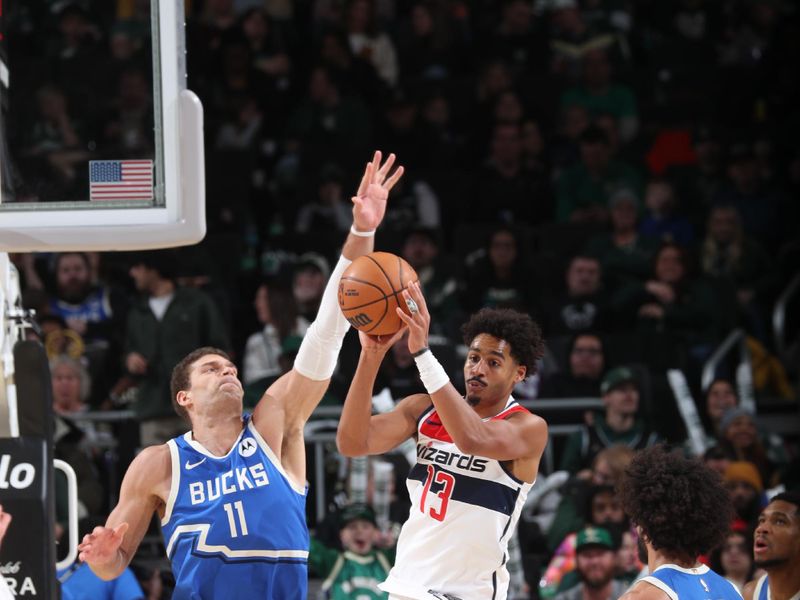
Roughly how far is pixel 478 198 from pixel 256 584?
7.80 m

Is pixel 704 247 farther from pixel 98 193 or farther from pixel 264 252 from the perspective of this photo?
pixel 98 193

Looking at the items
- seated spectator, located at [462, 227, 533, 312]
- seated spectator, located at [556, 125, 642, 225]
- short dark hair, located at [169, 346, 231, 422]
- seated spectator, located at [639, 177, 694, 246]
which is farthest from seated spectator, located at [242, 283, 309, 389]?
short dark hair, located at [169, 346, 231, 422]

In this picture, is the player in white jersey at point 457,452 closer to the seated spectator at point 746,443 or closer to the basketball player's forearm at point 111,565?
the basketball player's forearm at point 111,565

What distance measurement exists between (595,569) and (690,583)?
3677 mm

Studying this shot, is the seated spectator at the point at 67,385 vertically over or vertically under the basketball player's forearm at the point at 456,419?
over

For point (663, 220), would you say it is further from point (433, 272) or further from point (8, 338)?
point (8, 338)

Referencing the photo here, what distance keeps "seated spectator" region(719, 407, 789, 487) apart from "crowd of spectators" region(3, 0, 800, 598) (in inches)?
1.0

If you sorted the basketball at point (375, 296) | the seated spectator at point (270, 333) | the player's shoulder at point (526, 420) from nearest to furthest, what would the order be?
the basketball at point (375, 296), the player's shoulder at point (526, 420), the seated spectator at point (270, 333)

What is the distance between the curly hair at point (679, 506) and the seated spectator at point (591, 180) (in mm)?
7755

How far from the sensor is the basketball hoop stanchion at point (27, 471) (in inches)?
242

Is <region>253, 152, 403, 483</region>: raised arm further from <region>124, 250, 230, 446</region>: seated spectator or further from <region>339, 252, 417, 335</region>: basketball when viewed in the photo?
<region>124, 250, 230, 446</region>: seated spectator

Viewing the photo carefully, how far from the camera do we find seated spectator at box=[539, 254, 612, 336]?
12078mm

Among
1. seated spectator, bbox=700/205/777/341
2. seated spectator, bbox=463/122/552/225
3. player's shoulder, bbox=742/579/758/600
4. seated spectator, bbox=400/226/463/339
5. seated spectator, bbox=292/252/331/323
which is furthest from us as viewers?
seated spectator, bbox=463/122/552/225

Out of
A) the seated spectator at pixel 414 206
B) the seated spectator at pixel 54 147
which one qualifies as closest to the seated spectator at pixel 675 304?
the seated spectator at pixel 414 206
